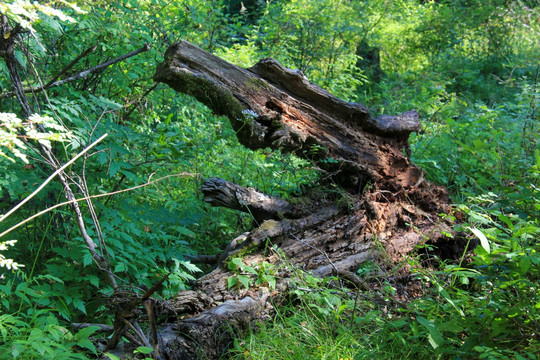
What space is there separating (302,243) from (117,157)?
153 centimetres

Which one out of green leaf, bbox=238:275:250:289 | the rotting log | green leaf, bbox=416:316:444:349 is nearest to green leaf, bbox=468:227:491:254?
green leaf, bbox=416:316:444:349

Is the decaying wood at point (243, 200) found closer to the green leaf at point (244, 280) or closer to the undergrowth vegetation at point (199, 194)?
the undergrowth vegetation at point (199, 194)

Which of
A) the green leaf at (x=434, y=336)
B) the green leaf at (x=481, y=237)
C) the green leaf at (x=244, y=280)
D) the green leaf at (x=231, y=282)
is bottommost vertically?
the green leaf at (x=231, y=282)

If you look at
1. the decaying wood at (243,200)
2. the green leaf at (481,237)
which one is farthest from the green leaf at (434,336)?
the decaying wood at (243,200)

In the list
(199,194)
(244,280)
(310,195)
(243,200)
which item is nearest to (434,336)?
(244,280)

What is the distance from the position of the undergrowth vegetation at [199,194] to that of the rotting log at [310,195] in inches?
7.0

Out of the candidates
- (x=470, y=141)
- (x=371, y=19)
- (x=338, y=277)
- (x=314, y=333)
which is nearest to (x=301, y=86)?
(x=338, y=277)

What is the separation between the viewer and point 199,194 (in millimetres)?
4203

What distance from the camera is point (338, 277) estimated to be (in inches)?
114

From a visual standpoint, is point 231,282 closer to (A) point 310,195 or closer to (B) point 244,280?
(B) point 244,280

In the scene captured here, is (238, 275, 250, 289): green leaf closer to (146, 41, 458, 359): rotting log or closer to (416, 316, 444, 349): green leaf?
(146, 41, 458, 359): rotting log

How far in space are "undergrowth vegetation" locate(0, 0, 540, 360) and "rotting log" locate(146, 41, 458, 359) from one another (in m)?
0.18

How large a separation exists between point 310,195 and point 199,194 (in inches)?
45.0

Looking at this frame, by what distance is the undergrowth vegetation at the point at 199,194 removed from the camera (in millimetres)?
2088
